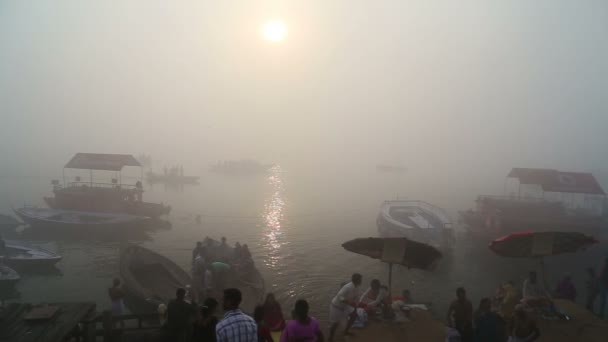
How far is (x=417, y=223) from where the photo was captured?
31.6 metres

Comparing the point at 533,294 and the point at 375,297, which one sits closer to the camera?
the point at 375,297

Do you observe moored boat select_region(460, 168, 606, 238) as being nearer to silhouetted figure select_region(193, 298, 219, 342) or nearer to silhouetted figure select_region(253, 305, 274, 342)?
silhouetted figure select_region(253, 305, 274, 342)

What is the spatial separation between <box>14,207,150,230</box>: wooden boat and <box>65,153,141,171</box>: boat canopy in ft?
17.6

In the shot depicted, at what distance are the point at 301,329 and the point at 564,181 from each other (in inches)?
1470

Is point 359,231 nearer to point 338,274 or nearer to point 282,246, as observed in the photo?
point 282,246

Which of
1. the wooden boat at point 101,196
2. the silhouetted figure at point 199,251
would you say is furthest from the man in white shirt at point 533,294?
the wooden boat at point 101,196

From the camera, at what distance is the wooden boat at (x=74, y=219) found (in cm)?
3428

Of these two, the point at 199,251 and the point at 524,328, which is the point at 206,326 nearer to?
the point at 524,328

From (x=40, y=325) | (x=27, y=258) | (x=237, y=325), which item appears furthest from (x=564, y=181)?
(x=27, y=258)

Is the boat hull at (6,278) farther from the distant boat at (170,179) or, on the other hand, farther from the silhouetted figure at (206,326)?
the distant boat at (170,179)

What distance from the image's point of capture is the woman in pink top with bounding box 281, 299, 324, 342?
5359 millimetres

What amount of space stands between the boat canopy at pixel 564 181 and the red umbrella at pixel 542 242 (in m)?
26.2

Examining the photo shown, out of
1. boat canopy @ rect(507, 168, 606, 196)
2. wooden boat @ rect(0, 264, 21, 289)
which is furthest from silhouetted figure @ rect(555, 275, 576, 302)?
wooden boat @ rect(0, 264, 21, 289)

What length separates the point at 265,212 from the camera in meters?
52.4
